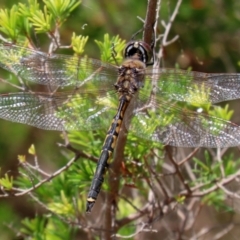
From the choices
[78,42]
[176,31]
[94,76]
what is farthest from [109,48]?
[176,31]

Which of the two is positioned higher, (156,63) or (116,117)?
(156,63)

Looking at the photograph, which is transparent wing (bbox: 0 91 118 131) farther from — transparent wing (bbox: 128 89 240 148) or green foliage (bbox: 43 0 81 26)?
green foliage (bbox: 43 0 81 26)

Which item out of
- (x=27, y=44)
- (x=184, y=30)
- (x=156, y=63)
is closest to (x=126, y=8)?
(x=184, y=30)

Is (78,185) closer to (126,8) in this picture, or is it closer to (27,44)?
(27,44)

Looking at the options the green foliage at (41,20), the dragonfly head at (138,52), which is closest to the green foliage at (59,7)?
the green foliage at (41,20)

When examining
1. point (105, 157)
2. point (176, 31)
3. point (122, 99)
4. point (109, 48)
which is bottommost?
point (105, 157)

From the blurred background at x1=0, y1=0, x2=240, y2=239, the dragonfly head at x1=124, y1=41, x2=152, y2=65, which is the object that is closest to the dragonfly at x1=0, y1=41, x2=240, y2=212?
the dragonfly head at x1=124, y1=41, x2=152, y2=65

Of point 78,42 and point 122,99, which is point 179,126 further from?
point 78,42
